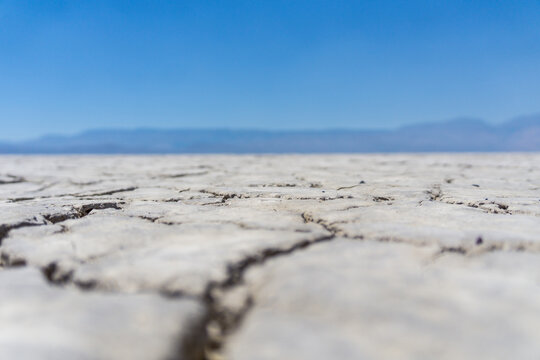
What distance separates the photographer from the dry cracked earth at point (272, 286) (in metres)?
0.56

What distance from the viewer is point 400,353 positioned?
0.54 metres

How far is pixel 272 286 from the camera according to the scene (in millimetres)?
713

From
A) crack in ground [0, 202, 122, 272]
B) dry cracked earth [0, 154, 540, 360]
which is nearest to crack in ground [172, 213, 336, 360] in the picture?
dry cracked earth [0, 154, 540, 360]

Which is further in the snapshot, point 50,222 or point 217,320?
point 50,222

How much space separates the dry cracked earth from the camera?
0.56 meters

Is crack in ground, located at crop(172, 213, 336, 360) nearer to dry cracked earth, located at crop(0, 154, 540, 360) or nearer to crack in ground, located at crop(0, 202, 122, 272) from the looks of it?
dry cracked earth, located at crop(0, 154, 540, 360)

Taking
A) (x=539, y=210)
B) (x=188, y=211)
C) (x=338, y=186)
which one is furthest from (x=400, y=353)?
(x=338, y=186)

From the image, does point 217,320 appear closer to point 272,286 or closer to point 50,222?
point 272,286

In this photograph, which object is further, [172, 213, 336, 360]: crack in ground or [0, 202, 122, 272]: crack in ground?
[0, 202, 122, 272]: crack in ground

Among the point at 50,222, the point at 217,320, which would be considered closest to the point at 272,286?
the point at 217,320

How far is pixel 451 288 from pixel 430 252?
0.65 ft

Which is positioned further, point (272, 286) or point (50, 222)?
point (50, 222)

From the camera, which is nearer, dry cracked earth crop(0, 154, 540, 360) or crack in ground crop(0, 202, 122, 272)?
dry cracked earth crop(0, 154, 540, 360)

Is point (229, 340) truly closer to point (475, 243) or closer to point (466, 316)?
point (466, 316)
